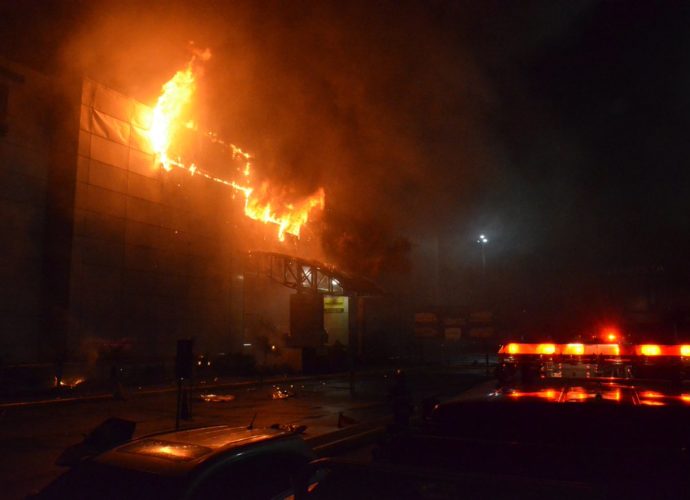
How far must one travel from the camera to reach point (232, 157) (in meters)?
28.7

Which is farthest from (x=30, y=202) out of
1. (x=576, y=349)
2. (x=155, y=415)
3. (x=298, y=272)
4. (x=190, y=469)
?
(x=190, y=469)

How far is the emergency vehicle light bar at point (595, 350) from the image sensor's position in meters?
8.68

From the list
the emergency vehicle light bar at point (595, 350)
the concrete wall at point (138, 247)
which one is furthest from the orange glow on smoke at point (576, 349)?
the concrete wall at point (138, 247)

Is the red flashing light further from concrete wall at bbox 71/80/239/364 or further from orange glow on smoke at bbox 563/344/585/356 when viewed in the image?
concrete wall at bbox 71/80/239/364

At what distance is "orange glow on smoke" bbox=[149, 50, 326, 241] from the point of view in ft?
80.2

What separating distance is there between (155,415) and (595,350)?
917 cm

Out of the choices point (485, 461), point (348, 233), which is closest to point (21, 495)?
point (485, 461)

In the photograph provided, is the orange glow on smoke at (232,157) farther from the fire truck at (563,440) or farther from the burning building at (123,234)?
the fire truck at (563,440)

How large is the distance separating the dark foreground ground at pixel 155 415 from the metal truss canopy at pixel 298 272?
31.2ft

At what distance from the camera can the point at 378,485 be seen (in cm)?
213

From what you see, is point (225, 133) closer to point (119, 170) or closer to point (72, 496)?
point (119, 170)

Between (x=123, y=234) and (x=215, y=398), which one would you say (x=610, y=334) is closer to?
(x=215, y=398)

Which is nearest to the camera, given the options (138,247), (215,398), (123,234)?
(215,398)

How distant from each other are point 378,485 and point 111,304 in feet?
70.5
